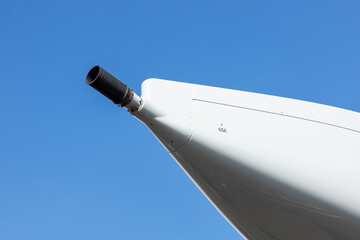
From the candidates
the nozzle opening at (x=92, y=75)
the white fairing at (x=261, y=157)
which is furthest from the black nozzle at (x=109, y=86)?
the white fairing at (x=261, y=157)

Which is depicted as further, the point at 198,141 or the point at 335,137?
the point at 335,137

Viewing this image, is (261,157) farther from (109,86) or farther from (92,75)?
(92,75)

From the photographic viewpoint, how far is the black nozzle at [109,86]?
229 inches

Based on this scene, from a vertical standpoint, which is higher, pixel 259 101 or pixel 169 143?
pixel 259 101

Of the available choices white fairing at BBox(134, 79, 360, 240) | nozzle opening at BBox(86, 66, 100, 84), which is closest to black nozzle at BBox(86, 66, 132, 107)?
nozzle opening at BBox(86, 66, 100, 84)

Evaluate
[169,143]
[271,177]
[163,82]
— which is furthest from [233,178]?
[163,82]

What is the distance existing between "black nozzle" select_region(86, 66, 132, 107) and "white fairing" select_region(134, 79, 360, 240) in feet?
1.02

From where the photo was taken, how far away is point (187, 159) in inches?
258

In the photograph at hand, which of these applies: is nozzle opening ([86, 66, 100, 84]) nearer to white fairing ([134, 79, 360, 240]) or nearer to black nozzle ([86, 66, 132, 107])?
black nozzle ([86, 66, 132, 107])

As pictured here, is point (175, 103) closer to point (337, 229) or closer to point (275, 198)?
point (275, 198)

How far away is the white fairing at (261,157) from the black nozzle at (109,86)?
1.02 feet

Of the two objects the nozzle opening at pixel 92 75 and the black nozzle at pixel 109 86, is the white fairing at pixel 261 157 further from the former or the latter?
the nozzle opening at pixel 92 75

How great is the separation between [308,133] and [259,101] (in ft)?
2.47

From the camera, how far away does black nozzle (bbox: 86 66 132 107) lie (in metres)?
5.83
